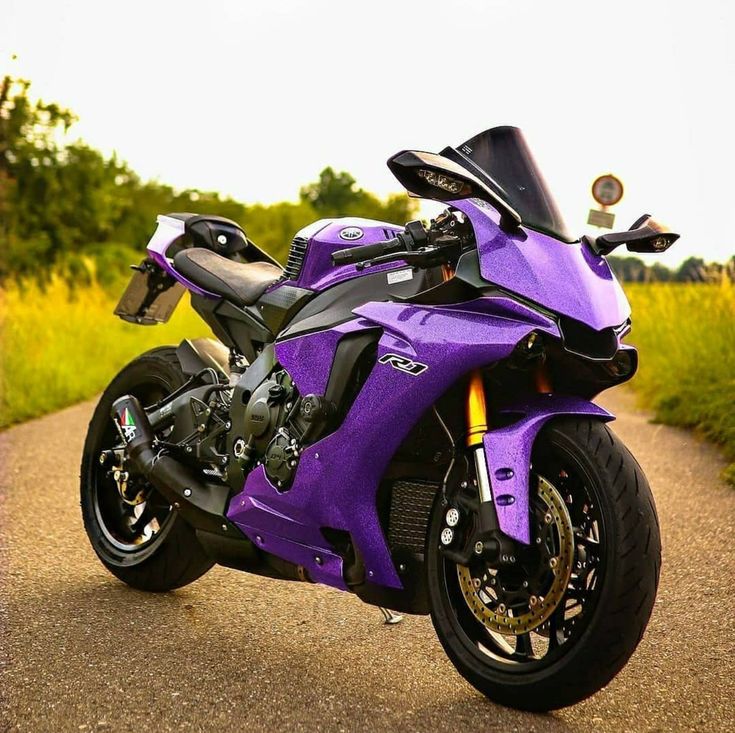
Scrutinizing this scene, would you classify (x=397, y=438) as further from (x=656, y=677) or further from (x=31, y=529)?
(x=31, y=529)

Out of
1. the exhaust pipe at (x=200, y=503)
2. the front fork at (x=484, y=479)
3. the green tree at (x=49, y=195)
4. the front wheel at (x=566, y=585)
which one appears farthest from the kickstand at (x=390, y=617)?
the green tree at (x=49, y=195)

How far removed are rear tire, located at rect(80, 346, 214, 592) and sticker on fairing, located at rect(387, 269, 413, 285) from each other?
151cm

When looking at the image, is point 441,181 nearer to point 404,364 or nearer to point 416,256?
point 416,256

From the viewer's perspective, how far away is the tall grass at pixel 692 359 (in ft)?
29.4

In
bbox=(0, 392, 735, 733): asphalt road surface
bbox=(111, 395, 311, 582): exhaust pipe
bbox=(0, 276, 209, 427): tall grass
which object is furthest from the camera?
bbox=(0, 276, 209, 427): tall grass

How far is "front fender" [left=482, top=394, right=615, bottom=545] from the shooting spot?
337 centimetres

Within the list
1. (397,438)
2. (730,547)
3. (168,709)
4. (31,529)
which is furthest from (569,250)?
(31,529)

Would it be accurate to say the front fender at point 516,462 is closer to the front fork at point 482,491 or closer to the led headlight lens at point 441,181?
the front fork at point 482,491

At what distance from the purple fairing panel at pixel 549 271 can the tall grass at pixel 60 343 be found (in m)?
7.50

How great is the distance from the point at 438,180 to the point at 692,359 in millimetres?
7337

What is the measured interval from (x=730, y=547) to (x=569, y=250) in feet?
9.63

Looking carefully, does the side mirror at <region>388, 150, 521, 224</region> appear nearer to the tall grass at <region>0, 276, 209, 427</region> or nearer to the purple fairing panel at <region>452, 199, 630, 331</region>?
the purple fairing panel at <region>452, 199, 630, 331</region>

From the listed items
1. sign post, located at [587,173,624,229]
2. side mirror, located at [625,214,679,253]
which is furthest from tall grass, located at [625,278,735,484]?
side mirror, located at [625,214,679,253]

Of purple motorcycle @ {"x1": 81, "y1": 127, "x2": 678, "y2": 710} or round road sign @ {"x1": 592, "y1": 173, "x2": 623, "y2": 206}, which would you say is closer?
purple motorcycle @ {"x1": 81, "y1": 127, "x2": 678, "y2": 710}
